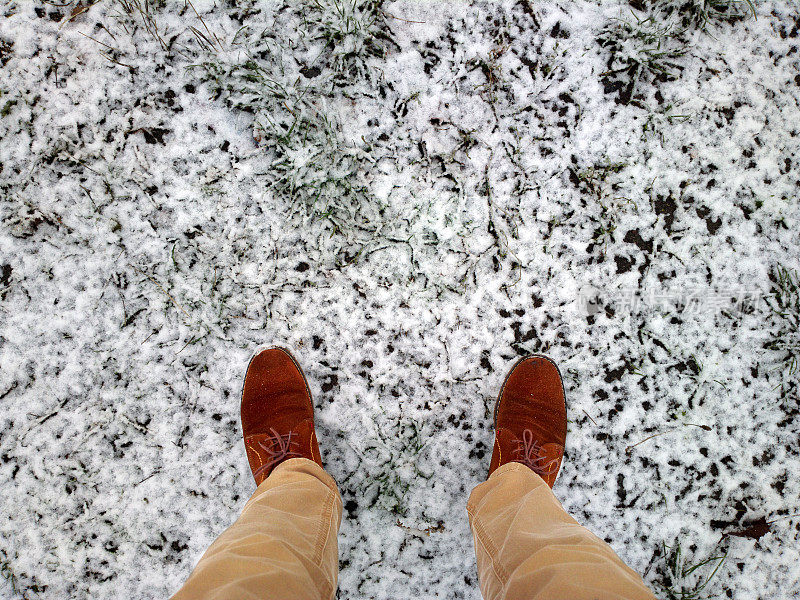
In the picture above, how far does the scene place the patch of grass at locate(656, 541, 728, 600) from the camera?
164cm

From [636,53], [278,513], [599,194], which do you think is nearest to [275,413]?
[278,513]

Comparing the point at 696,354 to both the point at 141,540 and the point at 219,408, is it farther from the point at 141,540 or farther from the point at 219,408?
the point at 141,540

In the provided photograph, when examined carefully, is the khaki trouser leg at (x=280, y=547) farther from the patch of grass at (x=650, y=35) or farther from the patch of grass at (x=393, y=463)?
the patch of grass at (x=650, y=35)

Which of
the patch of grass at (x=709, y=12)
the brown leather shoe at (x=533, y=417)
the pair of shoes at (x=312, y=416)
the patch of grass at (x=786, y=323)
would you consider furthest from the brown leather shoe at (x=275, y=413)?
the patch of grass at (x=709, y=12)

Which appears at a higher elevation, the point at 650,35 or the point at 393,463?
the point at 650,35

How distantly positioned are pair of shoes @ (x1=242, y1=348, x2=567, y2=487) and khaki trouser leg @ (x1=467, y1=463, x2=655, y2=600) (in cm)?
15

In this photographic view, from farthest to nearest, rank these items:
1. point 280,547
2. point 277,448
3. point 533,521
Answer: point 277,448
point 533,521
point 280,547

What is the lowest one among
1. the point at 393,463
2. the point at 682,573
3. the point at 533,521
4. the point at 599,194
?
the point at 682,573

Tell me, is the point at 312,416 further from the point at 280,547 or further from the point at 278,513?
the point at 280,547

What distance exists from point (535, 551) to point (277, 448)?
946mm

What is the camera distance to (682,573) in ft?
5.37

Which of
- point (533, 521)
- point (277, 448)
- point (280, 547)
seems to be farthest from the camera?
point (277, 448)

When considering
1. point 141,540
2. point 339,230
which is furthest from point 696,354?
point 141,540

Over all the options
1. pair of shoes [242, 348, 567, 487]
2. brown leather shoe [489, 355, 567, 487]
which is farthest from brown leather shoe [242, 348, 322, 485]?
brown leather shoe [489, 355, 567, 487]
